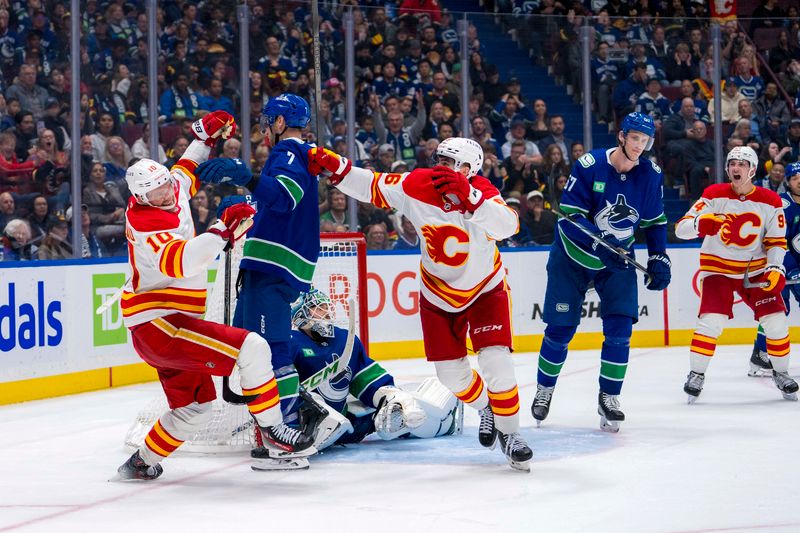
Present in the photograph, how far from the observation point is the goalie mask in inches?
188

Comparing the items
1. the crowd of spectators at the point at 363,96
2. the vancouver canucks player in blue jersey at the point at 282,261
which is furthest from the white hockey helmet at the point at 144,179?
the crowd of spectators at the point at 363,96

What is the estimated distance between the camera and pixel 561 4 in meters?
11.3

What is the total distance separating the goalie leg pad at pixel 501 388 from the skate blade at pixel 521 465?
12 centimetres

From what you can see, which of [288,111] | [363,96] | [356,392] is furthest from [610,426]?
[363,96]

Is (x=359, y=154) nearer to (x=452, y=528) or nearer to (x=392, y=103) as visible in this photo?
(x=392, y=103)

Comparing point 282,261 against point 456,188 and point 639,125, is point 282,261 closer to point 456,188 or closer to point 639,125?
point 456,188

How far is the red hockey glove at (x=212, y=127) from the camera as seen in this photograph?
4344 millimetres

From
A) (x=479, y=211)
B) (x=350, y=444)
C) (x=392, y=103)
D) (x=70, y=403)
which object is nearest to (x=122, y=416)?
(x=70, y=403)

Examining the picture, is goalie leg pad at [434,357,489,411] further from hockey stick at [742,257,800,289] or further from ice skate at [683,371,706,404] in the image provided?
hockey stick at [742,257,800,289]

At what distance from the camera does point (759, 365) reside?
6875 mm

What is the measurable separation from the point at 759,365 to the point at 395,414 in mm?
3116

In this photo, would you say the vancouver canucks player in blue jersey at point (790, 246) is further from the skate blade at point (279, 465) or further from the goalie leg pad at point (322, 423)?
the skate blade at point (279, 465)

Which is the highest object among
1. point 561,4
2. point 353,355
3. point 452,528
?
point 561,4

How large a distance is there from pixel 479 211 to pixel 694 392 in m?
2.41
